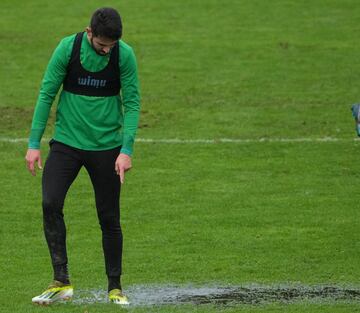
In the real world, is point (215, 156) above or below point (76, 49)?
below

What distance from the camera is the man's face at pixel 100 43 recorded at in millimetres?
8969

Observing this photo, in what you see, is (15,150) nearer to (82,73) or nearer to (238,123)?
(238,123)

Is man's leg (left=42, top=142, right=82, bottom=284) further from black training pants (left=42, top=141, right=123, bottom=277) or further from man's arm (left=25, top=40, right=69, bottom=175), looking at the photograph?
man's arm (left=25, top=40, right=69, bottom=175)

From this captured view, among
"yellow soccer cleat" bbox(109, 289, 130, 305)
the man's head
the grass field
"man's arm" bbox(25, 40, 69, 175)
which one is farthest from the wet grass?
the man's head

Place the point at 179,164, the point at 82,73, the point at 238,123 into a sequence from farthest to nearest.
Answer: the point at 238,123 < the point at 179,164 < the point at 82,73

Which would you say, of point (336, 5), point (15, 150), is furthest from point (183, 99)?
point (336, 5)

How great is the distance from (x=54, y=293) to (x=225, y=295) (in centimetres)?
146

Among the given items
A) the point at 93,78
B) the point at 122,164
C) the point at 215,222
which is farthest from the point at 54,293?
the point at 215,222

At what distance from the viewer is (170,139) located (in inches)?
762

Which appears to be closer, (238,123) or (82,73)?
(82,73)

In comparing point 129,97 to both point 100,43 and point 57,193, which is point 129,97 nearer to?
point 100,43

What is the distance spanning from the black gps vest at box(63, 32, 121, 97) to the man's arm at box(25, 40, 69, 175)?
0.07 m

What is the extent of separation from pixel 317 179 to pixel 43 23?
14565 mm

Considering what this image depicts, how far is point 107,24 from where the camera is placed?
8.85 meters
